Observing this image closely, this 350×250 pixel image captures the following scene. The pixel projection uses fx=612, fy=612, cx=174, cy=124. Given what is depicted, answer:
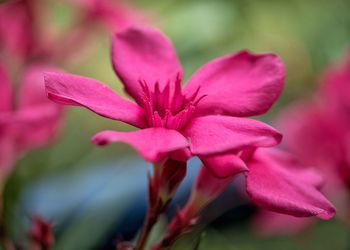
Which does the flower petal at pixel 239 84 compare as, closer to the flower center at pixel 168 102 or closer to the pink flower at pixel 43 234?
the flower center at pixel 168 102

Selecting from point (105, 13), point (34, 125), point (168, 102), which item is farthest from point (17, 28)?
point (168, 102)

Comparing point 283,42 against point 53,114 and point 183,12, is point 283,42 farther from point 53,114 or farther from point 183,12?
point 53,114

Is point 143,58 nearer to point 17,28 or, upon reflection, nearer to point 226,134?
point 226,134

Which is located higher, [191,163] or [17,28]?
[17,28]

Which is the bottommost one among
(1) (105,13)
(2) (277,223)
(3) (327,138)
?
(2) (277,223)

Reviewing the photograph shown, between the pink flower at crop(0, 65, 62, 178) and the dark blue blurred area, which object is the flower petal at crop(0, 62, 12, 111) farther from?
the dark blue blurred area

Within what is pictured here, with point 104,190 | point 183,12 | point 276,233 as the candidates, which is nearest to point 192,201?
point 104,190

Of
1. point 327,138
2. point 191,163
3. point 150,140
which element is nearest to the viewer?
point 150,140

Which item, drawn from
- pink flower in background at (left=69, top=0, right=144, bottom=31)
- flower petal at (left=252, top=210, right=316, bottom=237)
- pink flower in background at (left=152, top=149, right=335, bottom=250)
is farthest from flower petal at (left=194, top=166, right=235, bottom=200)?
pink flower in background at (left=69, top=0, right=144, bottom=31)
